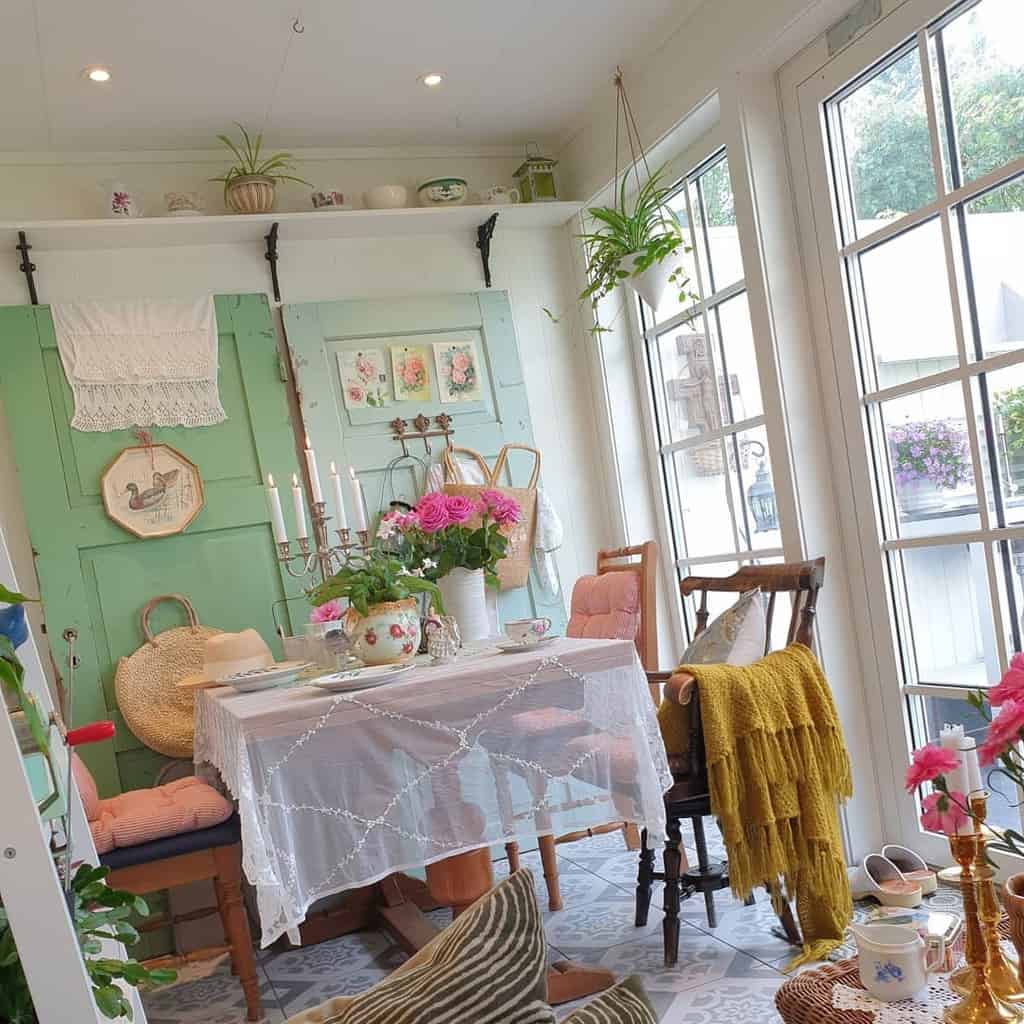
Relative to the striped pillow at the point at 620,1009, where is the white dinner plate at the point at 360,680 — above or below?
above

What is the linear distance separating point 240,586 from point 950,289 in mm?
2330

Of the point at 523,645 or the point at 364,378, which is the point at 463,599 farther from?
the point at 364,378

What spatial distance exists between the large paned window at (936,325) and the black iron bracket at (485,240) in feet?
4.45

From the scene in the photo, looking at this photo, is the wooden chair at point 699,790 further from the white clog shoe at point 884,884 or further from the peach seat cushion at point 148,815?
the peach seat cushion at point 148,815

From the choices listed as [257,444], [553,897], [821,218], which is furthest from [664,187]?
[553,897]

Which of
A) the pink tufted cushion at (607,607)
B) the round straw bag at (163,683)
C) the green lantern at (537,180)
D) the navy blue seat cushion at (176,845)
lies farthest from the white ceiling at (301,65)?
the navy blue seat cushion at (176,845)

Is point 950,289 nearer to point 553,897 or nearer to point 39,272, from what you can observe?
point 553,897

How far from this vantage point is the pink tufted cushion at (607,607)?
328cm

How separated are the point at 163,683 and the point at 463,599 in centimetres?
119

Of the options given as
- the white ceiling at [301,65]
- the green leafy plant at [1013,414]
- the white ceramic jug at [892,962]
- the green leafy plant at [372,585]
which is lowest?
the white ceramic jug at [892,962]

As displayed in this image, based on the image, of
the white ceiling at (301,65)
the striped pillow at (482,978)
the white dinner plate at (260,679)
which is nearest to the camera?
the striped pillow at (482,978)

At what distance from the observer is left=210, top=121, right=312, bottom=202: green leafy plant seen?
362 cm

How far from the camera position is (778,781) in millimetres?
2402

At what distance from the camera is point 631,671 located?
229 centimetres
